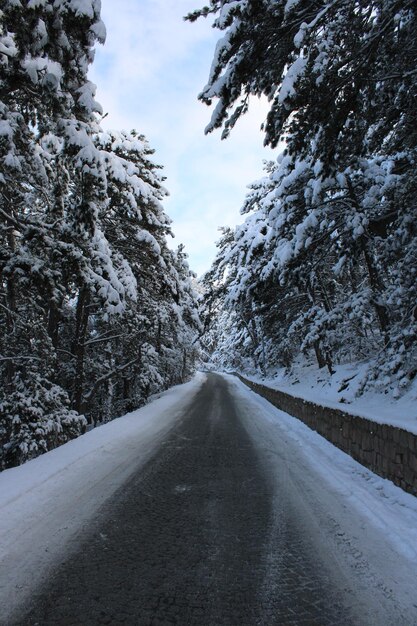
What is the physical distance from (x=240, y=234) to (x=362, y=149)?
4.88m

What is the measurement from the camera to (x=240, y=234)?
40.7 feet

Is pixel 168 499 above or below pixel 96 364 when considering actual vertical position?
below

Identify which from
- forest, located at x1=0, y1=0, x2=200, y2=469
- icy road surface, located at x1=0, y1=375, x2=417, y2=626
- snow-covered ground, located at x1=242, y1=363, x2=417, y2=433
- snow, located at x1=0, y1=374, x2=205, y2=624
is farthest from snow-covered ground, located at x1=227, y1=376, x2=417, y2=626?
forest, located at x1=0, y1=0, x2=200, y2=469

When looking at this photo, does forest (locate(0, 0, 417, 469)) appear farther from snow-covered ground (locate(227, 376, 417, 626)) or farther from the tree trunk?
snow-covered ground (locate(227, 376, 417, 626))

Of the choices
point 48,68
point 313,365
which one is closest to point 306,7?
point 48,68

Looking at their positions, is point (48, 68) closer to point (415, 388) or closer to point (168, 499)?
point (168, 499)

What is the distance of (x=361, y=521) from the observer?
13.2 feet

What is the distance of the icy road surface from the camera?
2.47 m

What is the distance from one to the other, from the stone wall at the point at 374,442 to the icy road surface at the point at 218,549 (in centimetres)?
21

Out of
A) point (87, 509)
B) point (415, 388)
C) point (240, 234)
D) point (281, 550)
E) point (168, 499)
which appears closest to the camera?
point (281, 550)

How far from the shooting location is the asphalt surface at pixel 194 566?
242 cm

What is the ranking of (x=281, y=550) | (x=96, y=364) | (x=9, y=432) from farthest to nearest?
1. (x=96, y=364)
2. (x=9, y=432)
3. (x=281, y=550)

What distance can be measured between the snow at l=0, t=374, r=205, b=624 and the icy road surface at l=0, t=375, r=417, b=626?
0.02 m

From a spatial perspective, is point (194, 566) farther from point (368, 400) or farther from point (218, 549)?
point (368, 400)
